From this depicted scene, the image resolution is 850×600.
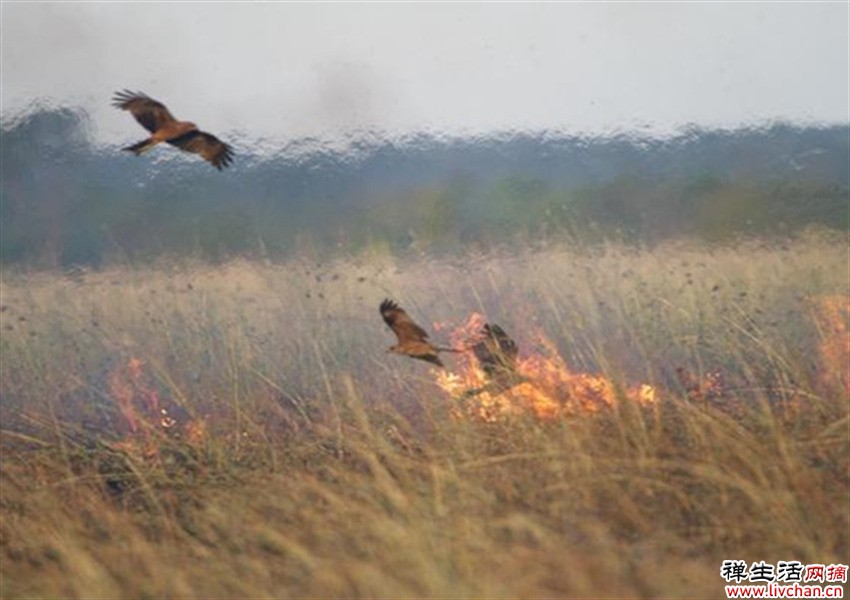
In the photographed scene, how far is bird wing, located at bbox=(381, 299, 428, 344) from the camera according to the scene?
533cm

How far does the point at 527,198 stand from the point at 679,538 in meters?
1.84

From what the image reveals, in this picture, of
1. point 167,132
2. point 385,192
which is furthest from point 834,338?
point 167,132

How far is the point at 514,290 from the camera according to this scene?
5871mm

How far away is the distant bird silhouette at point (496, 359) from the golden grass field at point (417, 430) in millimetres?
63

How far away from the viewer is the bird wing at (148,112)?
5.47m

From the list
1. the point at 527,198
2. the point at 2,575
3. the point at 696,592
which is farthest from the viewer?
the point at 527,198

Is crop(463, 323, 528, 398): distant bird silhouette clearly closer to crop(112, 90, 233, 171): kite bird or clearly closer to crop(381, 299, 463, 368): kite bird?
crop(381, 299, 463, 368): kite bird

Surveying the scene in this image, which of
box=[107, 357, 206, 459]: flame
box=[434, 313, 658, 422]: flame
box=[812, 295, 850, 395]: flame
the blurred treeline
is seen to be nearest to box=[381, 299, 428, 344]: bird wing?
box=[434, 313, 658, 422]: flame

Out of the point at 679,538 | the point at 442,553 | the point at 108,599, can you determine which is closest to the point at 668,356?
the point at 679,538

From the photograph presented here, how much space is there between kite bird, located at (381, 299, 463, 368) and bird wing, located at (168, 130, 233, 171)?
0.88 meters

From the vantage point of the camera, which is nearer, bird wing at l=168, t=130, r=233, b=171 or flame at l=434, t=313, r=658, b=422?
flame at l=434, t=313, r=658, b=422

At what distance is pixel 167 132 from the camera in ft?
18.1

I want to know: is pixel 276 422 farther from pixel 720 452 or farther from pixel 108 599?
pixel 720 452

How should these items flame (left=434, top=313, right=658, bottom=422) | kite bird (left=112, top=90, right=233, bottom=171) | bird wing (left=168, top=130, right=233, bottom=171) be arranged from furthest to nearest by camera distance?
bird wing (left=168, top=130, right=233, bottom=171) → kite bird (left=112, top=90, right=233, bottom=171) → flame (left=434, top=313, right=658, bottom=422)
